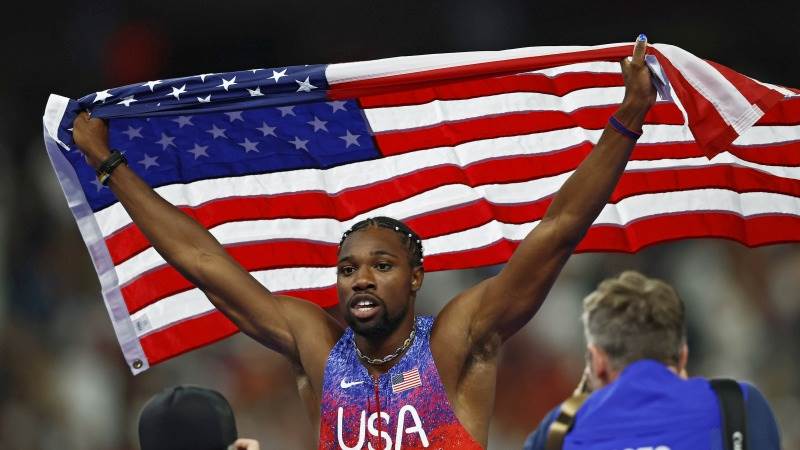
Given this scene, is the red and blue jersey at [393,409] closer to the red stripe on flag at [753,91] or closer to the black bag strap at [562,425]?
the black bag strap at [562,425]

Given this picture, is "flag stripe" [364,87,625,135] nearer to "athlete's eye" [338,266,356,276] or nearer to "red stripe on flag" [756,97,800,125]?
"red stripe on flag" [756,97,800,125]

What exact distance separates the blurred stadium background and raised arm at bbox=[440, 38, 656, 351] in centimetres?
454

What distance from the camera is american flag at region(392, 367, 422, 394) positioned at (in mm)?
5586

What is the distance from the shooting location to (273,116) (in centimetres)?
694

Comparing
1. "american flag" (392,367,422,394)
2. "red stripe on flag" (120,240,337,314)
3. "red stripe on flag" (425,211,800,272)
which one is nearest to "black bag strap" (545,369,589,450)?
"american flag" (392,367,422,394)

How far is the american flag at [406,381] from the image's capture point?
5586 millimetres

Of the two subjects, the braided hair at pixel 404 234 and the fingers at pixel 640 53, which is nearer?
the fingers at pixel 640 53

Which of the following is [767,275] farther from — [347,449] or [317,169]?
[347,449]

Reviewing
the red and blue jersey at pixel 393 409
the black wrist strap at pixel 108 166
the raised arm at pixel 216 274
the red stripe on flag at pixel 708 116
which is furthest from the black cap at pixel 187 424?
the red stripe on flag at pixel 708 116

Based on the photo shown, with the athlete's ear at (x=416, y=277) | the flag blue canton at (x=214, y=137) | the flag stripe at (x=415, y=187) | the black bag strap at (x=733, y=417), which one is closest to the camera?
the black bag strap at (x=733, y=417)

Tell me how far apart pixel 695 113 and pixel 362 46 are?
703 cm

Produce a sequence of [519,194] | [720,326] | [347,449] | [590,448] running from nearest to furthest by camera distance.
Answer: [590,448]
[347,449]
[519,194]
[720,326]

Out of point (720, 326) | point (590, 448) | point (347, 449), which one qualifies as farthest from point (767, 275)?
point (590, 448)

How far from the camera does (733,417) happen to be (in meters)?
4.09
